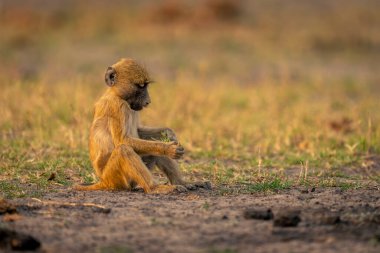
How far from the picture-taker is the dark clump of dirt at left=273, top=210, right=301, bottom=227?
6.08 meters

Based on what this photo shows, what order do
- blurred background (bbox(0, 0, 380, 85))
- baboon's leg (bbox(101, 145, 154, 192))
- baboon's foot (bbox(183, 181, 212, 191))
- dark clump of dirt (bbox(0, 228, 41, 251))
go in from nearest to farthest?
dark clump of dirt (bbox(0, 228, 41, 251)), baboon's leg (bbox(101, 145, 154, 192)), baboon's foot (bbox(183, 181, 212, 191)), blurred background (bbox(0, 0, 380, 85))

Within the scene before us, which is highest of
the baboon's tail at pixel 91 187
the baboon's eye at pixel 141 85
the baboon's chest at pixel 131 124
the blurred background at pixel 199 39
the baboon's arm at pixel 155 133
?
the blurred background at pixel 199 39

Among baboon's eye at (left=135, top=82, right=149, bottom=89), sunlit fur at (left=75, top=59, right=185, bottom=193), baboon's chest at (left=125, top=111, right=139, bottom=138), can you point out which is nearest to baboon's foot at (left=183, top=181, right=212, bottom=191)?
sunlit fur at (left=75, top=59, right=185, bottom=193)

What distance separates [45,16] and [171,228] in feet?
67.1

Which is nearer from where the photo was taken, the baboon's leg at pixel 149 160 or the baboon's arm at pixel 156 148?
the baboon's arm at pixel 156 148

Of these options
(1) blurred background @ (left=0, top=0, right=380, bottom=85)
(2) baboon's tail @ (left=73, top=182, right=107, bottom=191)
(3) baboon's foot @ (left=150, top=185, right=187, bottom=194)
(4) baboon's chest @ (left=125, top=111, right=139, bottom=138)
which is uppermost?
(1) blurred background @ (left=0, top=0, right=380, bottom=85)

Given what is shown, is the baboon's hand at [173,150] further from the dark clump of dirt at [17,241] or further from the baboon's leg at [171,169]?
the dark clump of dirt at [17,241]

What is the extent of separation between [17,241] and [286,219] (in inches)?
77.8

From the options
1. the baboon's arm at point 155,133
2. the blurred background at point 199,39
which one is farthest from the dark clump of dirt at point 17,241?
the blurred background at point 199,39

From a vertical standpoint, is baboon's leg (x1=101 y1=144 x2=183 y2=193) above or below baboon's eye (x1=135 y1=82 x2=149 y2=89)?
below

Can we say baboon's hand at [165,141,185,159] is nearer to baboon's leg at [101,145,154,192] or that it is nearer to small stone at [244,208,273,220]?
baboon's leg at [101,145,154,192]

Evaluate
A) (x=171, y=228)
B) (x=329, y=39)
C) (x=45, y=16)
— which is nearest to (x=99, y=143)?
(x=171, y=228)

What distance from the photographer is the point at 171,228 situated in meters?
6.15

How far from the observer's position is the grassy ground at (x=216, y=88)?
31.4 feet
